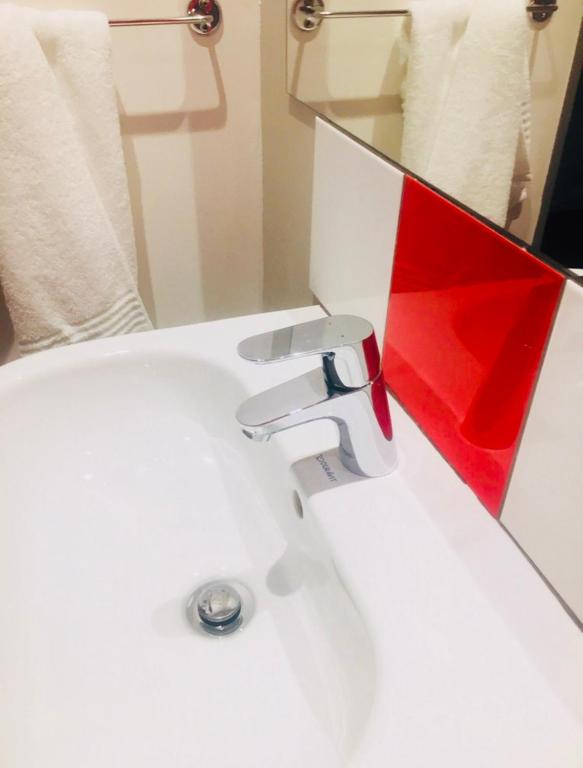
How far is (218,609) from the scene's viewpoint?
55 centimetres

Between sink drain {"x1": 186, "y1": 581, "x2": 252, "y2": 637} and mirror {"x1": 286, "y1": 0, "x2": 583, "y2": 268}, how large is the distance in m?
0.39

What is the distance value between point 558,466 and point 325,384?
182 mm

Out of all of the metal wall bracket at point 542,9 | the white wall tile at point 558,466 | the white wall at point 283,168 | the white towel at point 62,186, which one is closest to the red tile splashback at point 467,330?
the white wall tile at point 558,466

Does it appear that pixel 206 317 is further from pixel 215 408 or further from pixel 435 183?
pixel 435 183

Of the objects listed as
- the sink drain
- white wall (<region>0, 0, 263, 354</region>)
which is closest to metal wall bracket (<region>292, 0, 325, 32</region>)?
white wall (<region>0, 0, 263, 354</region>)

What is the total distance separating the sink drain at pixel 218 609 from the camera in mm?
540

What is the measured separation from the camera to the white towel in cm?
72

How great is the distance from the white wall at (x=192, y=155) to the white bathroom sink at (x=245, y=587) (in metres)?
0.31

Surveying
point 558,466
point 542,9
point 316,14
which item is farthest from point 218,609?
point 316,14

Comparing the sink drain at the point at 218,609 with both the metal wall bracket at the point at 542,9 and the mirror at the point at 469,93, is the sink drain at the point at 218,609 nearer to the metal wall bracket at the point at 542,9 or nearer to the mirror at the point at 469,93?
the mirror at the point at 469,93

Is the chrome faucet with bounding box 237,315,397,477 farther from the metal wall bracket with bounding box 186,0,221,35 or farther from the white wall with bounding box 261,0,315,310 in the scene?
the metal wall bracket with bounding box 186,0,221,35

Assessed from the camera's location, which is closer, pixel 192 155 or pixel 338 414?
pixel 338 414

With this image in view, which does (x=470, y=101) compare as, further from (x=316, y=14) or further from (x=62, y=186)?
(x=62, y=186)

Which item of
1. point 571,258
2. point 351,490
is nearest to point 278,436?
point 351,490
